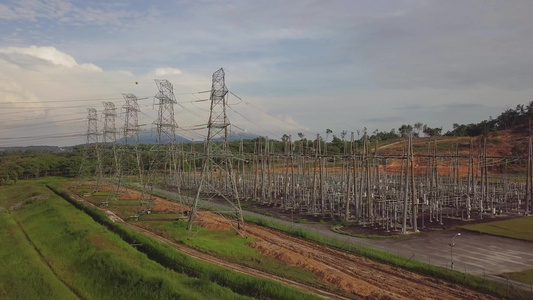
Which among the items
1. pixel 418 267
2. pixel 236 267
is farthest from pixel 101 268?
pixel 418 267

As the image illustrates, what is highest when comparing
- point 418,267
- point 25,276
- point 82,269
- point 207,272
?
point 207,272

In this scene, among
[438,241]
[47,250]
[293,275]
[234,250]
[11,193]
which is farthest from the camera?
[11,193]

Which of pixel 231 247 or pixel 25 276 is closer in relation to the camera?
pixel 25 276

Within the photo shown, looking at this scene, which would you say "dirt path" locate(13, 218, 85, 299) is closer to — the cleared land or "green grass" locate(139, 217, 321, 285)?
the cleared land

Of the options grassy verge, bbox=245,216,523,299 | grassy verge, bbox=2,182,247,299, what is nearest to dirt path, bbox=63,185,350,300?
grassy verge, bbox=2,182,247,299

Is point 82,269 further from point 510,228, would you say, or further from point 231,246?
point 510,228

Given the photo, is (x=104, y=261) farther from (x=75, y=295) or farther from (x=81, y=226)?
(x=81, y=226)

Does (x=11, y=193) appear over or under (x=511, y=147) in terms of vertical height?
under

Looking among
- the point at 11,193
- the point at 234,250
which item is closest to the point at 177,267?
the point at 234,250
